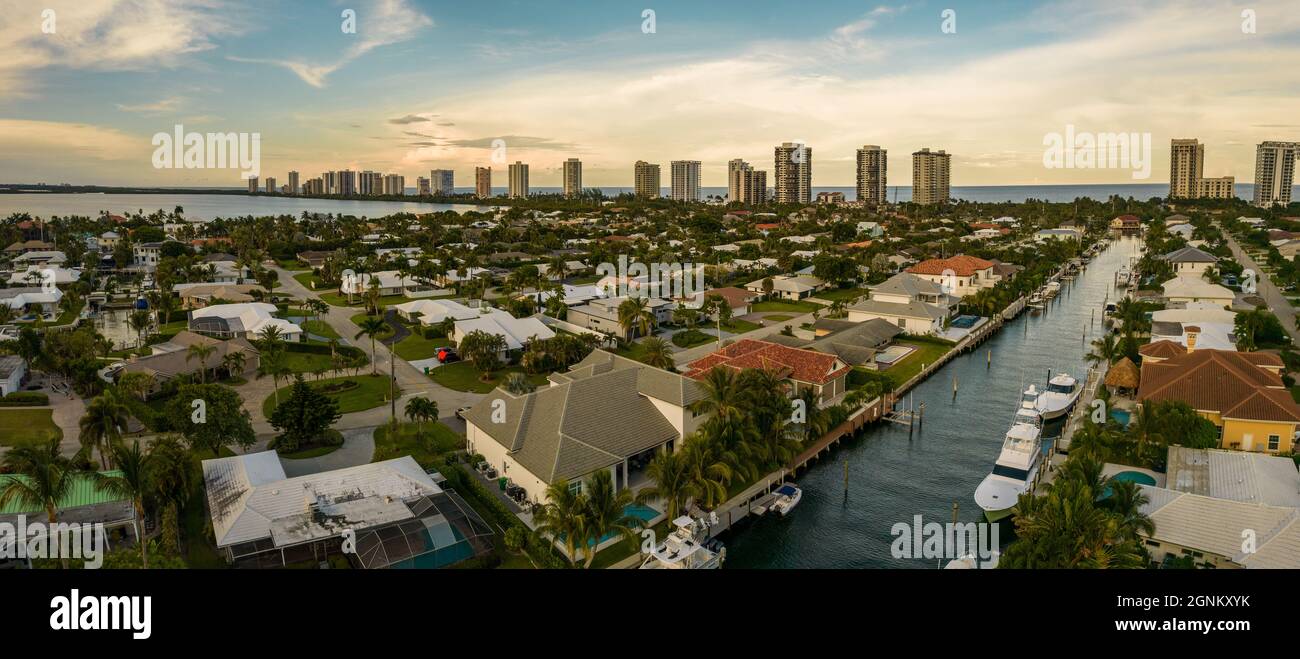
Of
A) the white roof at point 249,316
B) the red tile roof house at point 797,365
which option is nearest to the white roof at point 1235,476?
the red tile roof house at point 797,365

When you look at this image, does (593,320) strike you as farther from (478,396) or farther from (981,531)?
(981,531)

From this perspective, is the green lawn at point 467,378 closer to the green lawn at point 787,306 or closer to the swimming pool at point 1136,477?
the swimming pool at point 1136,477

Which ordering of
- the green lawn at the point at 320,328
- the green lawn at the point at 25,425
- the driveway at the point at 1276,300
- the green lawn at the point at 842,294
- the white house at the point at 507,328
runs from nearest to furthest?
the green lawn at the point at 25,425
the white house at the point at 507,328
the driveway at the point at 1276,300
the green lawn at the point at 320,328
the green lawn at the point at 842,294

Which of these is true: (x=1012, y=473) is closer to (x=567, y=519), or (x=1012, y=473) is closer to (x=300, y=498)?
(x=567, y=519)

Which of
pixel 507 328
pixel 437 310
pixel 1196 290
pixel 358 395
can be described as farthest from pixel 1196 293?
pixel 358 395

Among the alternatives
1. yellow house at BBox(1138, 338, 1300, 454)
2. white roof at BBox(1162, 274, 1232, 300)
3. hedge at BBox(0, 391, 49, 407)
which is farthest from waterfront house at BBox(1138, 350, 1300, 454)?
hedge at BBox(0, 391, 49, 407)

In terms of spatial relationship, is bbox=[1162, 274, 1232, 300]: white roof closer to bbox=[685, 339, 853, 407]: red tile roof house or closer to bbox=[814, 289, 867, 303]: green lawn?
bbox=[814, 289, 867, 303]: green lawn
